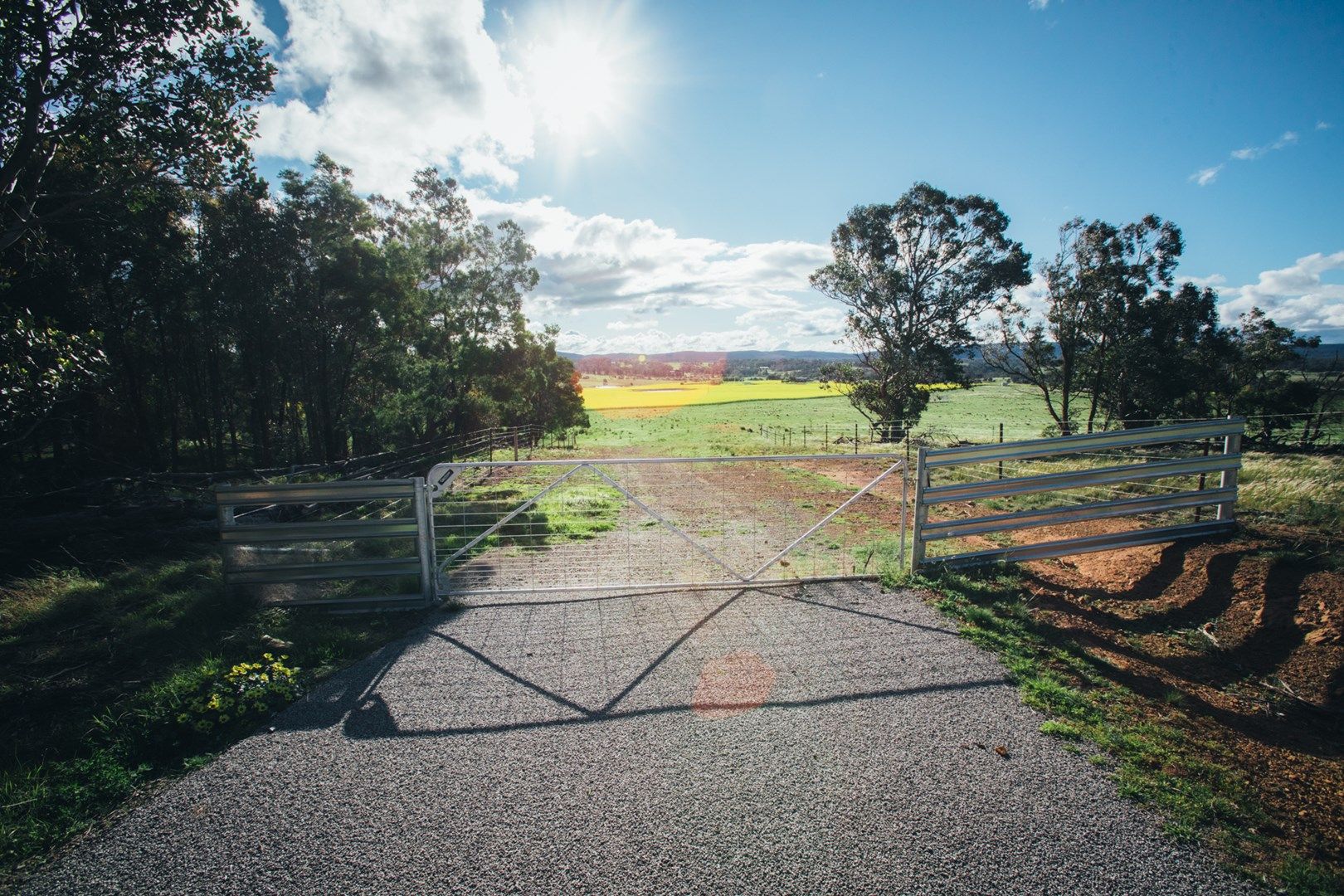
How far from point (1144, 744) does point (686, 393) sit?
3155 inches

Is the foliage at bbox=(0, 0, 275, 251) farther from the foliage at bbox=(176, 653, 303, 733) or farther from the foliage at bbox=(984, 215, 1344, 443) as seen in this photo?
the foliage at bbox=(984, 215, 1344, 443)

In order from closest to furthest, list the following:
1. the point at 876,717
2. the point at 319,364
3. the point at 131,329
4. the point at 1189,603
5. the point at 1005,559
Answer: the point at 876,717, the point at 1189,603, the point at 1005,559, the point at 131,329, the point at 319,364

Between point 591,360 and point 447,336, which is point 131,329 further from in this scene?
point 591,360

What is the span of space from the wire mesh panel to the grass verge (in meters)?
1.72

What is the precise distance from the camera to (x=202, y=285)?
2234cm

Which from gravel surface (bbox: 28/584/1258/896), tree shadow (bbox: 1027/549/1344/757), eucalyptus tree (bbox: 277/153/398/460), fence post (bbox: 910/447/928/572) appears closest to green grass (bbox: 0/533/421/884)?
gravel surface (bbox: 28/584/1258/896)

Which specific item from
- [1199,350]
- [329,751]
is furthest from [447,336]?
[1199,350]

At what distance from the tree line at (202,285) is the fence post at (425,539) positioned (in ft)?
22.0

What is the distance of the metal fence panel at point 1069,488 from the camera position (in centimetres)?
630

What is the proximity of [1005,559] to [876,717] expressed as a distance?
4060mm

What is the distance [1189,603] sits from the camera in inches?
227

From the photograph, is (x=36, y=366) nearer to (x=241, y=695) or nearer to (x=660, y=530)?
(x=241, y=695)

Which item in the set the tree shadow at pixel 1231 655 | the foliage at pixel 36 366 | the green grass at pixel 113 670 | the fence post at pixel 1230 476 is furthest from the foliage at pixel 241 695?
the fence post at pixel 1230 476

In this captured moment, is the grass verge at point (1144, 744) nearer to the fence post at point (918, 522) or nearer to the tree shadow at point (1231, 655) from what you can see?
the tree shadow at point (1231, 655)
